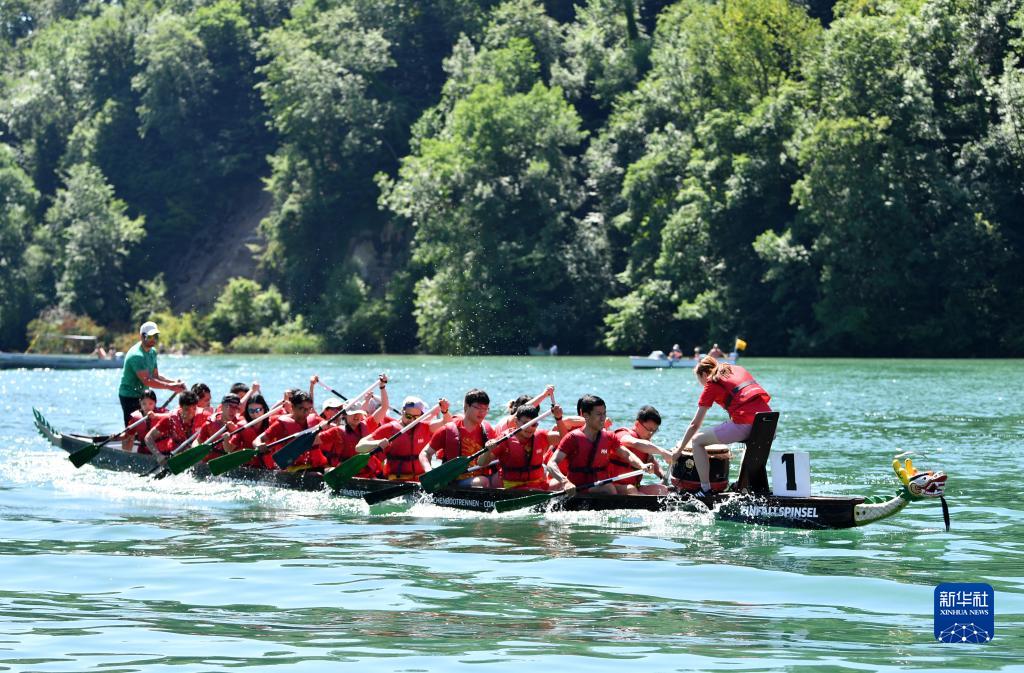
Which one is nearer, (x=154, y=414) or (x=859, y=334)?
(x=154, y=414)

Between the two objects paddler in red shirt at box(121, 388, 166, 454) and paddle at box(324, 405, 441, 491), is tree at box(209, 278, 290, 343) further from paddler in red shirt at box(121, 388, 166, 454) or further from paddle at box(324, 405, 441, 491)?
paddle at box(324, 405, 441, 491)

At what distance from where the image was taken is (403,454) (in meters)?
19.8

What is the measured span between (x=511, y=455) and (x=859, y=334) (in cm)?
Answer: 5043

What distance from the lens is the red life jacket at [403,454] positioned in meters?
19.7

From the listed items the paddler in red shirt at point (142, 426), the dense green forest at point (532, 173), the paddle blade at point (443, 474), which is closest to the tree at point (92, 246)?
the dense green forest at point (532, 173)

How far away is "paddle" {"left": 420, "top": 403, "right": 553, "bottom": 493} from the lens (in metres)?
18.1

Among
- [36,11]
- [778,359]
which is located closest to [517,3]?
[778,359]

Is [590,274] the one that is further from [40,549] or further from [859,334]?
[40,549]

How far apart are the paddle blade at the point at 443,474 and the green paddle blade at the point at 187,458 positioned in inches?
179

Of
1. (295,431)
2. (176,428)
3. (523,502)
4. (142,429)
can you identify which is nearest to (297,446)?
(295,431)

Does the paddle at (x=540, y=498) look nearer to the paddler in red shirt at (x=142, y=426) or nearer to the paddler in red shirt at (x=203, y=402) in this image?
the paddler in red shirt at (x=203, y=402)

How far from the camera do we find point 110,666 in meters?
10.5

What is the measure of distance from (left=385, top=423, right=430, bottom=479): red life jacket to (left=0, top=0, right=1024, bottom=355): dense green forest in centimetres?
4758

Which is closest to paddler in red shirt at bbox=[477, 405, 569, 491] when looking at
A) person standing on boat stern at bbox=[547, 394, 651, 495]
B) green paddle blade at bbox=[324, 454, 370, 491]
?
Answer: person standing on boat stern at bbox=[547, 394, 651, 495]
